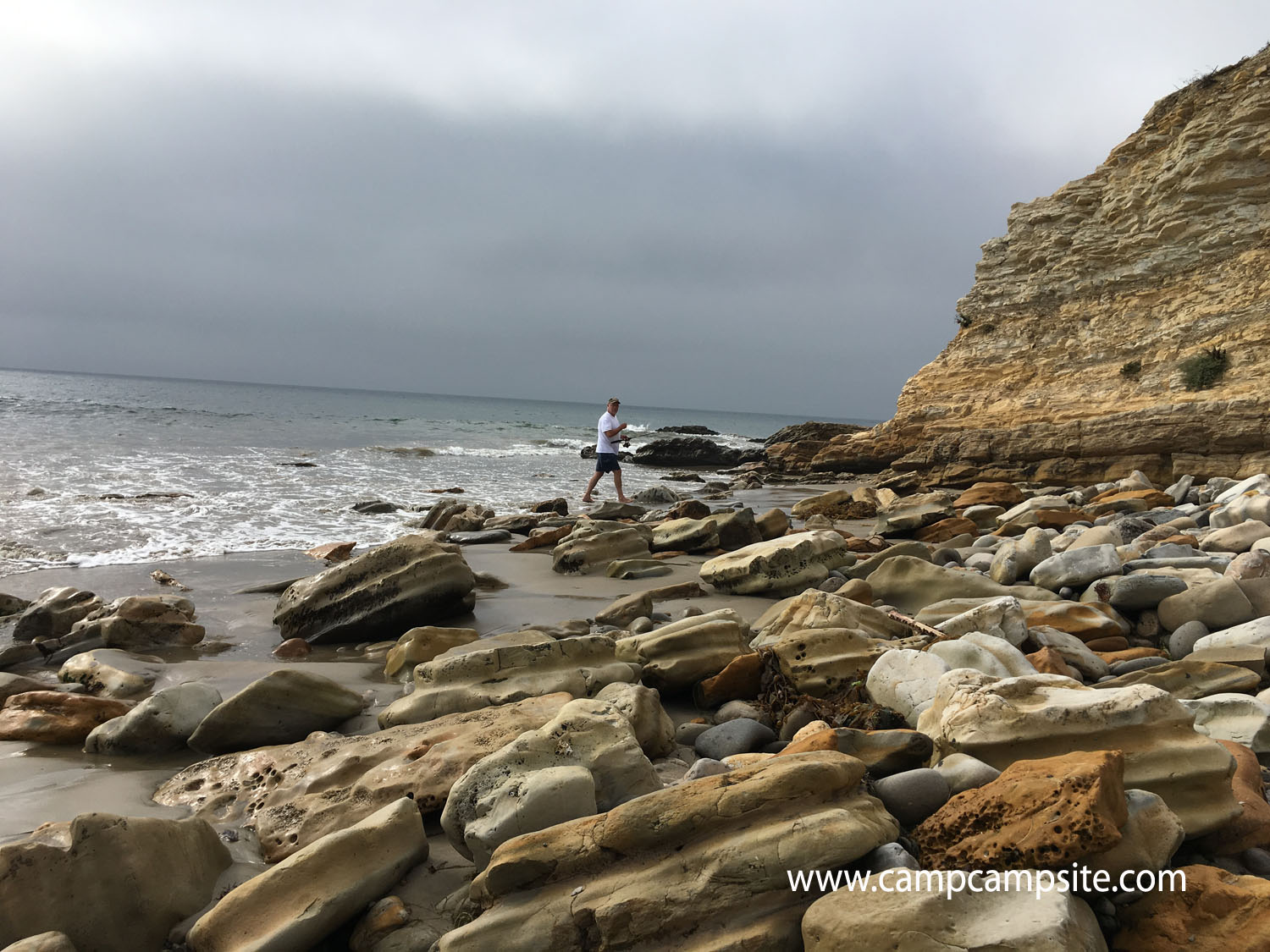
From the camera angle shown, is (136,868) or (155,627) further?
(155,627)

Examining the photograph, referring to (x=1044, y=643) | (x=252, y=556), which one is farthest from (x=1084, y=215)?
(x=252, y=556)

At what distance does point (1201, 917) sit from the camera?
5.09ft

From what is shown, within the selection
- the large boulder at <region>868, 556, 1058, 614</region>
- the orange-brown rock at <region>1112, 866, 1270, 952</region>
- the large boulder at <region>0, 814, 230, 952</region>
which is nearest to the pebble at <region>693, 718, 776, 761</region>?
the orange-brown rock at <region>1112, 866, 1270, 952</region>

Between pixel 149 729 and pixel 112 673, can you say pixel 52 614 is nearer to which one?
pixel 112 673

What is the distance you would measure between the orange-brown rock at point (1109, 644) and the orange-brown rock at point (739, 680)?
5.73 feet

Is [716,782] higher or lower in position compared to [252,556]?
higher

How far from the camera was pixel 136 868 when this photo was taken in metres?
1.96

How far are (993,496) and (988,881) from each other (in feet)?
34.1

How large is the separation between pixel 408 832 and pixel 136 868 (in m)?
0.72

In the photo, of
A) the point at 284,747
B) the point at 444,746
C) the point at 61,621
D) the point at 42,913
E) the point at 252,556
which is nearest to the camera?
the point at 42,913

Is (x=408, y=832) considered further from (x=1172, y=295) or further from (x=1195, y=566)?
(x=1172, y=295)

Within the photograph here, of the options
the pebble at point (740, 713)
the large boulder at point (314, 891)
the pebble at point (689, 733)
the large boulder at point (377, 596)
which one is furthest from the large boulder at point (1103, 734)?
the large boulder at point (377, 596)

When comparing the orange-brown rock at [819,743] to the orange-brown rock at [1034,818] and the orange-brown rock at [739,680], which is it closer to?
the orange-brown rock at [1034,818]

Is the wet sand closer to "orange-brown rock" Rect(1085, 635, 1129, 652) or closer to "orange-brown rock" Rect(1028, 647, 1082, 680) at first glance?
"orange-brown rock" Rect(1028, 647, 1082, 680)
